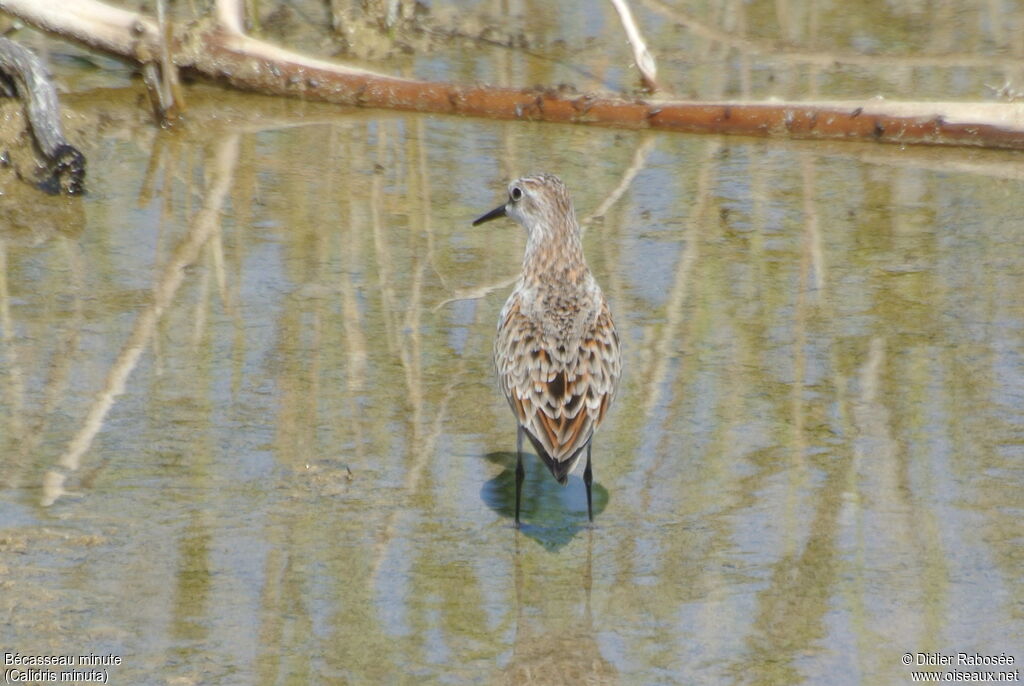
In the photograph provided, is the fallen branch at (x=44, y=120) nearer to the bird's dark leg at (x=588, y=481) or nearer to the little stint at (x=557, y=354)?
the little stint at (x=557, y=354)

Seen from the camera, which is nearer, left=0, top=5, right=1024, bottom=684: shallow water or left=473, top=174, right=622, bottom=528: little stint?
left=0, top=5, right=1024, bottom=684: shallow water

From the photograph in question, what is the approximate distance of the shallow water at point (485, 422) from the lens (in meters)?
5.11

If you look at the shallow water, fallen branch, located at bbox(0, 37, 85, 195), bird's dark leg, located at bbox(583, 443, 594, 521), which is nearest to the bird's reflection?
the shallow water

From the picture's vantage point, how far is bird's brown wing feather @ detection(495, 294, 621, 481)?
571cm

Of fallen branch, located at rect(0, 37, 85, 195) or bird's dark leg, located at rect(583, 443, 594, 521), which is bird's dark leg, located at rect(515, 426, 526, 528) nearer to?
bird's dark leg, located at rect(583, 443, 594, 521)

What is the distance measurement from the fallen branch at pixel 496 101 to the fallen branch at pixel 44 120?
4.54 feet

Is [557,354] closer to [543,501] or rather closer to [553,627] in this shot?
[543,501]

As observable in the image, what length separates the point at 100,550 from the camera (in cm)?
548

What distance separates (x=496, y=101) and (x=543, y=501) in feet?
16.0

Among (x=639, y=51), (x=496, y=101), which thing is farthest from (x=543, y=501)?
(x=639, y=51)

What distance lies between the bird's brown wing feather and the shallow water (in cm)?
42

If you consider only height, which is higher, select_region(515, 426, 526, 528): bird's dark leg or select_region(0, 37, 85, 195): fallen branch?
select_region(0, 37, 85, 195): fallen branch

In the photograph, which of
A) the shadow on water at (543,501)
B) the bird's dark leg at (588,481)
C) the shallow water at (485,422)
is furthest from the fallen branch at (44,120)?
the bird's dark leg at (588,481)

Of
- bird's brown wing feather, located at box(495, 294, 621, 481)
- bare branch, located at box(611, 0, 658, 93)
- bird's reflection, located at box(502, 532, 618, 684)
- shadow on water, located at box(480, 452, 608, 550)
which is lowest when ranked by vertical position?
bird's reflection, located at box(502, 532, 618, 684)
